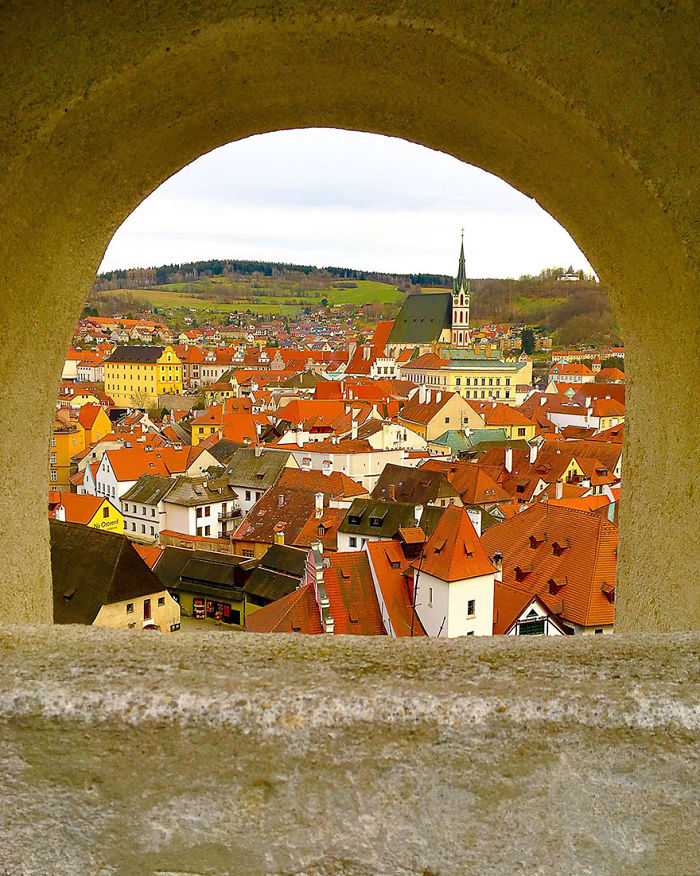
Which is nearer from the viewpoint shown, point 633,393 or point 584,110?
point 584,110

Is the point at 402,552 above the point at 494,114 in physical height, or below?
below

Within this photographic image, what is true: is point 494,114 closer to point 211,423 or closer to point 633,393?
point 633,393

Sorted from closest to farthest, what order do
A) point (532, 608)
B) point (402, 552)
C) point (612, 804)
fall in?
point (612, 804), point (532, 608), point (402, 552)

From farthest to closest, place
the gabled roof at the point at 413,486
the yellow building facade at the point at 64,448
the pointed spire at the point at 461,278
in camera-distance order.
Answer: the pointed spire at the point at 461,278 < the yellow building facade at the point at 64,448 < the gabled roof at the point at 413,486

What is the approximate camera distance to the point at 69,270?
1765 millimetres

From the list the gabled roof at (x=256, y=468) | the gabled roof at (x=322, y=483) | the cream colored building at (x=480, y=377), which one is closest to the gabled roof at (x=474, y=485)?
the gabled roof at (x=322, y=483)

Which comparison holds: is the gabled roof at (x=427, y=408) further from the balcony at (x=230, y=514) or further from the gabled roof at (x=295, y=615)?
the gabled roof at (x=295, y=615)

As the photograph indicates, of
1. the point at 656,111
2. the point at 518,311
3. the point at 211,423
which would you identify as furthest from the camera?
the point at 518,311

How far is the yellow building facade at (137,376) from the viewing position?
242ft

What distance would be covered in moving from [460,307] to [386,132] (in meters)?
91.1

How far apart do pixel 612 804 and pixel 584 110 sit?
4.02ft

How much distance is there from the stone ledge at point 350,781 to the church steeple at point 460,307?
8965cm

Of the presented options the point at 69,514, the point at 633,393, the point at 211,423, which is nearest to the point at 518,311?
the point at 211,423

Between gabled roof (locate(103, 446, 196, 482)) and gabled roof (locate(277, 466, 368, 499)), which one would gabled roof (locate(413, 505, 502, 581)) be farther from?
gabled roof (locate(103, 446, 196, 482))
